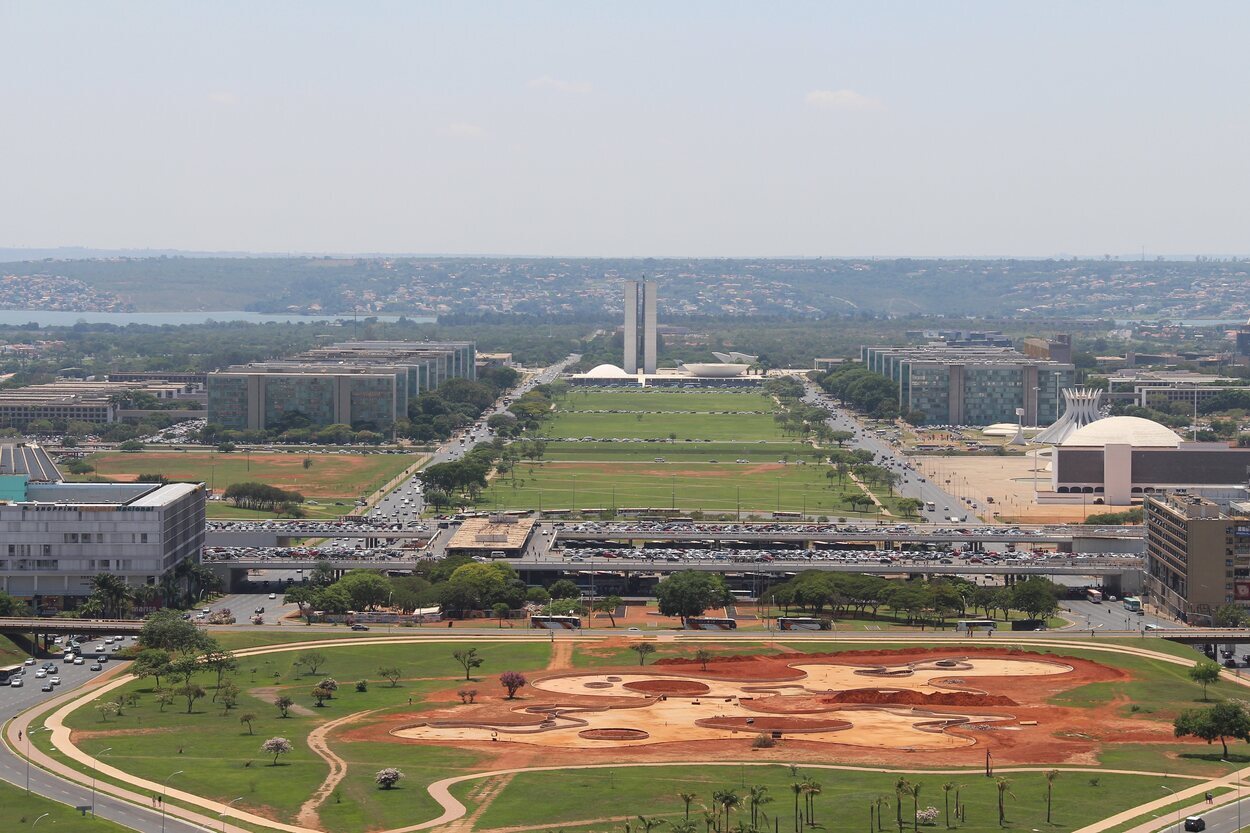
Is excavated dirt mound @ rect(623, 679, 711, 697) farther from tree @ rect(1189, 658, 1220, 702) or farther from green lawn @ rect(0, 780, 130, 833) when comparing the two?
green lawn @ rect(0, 780, 130, 833)

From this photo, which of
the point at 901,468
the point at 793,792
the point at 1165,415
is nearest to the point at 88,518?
the point at 793,792

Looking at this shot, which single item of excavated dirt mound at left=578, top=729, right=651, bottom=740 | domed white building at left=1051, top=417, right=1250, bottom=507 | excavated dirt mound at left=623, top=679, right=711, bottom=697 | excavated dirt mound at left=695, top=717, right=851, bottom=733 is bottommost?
excavated dirt mound at left=578, top=729, right=651, bottom=740

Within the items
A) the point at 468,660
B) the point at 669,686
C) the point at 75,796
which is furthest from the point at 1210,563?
the point at 75,796

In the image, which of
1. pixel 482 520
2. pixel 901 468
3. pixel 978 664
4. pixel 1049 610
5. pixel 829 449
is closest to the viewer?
pixel 978 664

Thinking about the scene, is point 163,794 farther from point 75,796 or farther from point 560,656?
point 560,656

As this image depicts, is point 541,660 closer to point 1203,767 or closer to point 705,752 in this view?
point 705,752

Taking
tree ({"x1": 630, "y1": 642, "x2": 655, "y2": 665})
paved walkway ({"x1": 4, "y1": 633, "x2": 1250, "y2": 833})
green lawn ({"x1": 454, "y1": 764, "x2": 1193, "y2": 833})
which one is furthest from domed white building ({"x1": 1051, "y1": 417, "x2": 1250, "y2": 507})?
green lawn ({"x1": 454, "y1": 764, "x2": 1193, "y2": 833})
